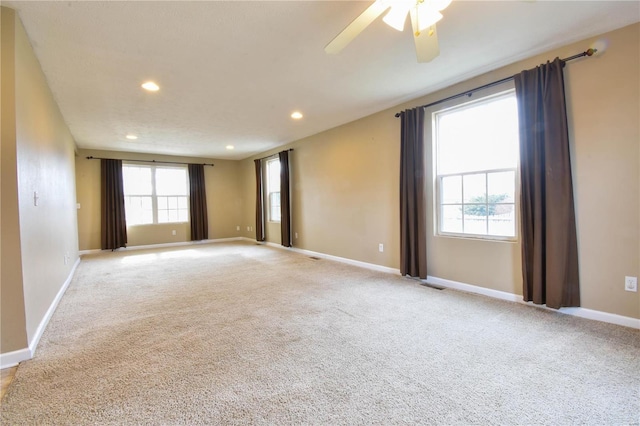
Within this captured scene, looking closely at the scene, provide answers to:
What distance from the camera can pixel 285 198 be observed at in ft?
21.2

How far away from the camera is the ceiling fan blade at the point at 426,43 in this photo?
1.92 meters

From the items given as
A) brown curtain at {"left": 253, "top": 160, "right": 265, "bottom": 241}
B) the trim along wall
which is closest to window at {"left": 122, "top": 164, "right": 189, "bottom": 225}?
brown curtain at {"left": 253, "top": 160, "right": 265, "bottom": 241}

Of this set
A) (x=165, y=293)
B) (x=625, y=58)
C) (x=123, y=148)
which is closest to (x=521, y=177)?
(x=625, y=58)

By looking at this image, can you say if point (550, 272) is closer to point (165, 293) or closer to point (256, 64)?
point (256, 64)

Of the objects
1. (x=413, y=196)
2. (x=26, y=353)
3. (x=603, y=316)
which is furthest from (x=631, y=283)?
(x=26, y=353)

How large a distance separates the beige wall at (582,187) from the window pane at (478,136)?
0.28 metres

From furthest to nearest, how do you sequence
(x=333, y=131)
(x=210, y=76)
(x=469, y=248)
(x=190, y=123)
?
(x=333, y=131), (x=190, y=123), (x=469, y=248), (x=210, y=76)

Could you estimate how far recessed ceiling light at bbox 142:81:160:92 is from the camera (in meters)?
3.26

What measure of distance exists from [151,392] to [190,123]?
428 cm

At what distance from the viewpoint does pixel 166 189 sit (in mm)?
7773

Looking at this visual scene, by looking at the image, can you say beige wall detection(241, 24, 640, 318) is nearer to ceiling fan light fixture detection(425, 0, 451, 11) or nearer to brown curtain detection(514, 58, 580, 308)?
brown curtain detection(514, 58, 580, 308)

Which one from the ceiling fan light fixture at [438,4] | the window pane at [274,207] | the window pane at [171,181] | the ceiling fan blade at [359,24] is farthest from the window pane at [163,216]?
the ceiling fan light fixture at [438,4]

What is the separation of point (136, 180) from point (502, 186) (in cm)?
797

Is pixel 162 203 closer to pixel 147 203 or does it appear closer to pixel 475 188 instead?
pixel 147 203
